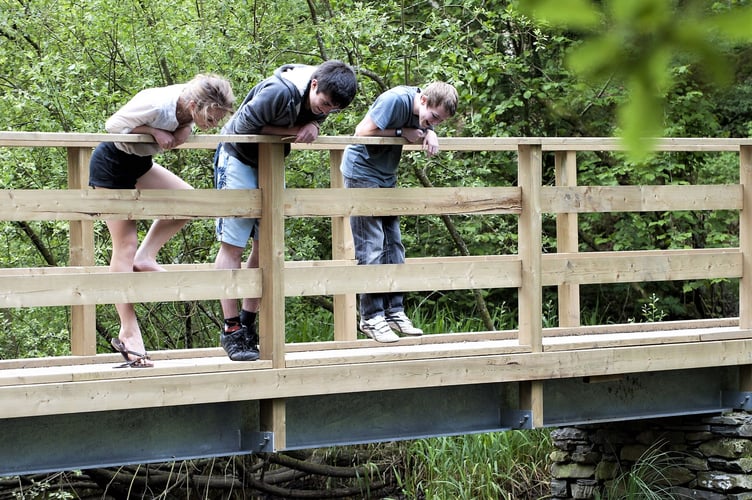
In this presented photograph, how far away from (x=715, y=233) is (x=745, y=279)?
17.1 feet

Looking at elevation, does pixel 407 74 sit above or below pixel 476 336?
above

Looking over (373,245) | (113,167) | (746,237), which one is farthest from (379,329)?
(746,237)

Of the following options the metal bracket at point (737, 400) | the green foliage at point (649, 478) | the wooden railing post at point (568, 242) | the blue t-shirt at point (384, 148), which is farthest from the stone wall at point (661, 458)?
the blue t-shirt at point (384, 148)

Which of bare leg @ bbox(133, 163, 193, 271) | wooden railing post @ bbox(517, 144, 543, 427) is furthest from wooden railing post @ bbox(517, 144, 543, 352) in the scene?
bare leg @ bbox(133, 163, 193, 271)

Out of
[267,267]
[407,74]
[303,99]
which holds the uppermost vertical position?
[407,74]

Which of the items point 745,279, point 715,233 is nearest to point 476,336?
point 745,279

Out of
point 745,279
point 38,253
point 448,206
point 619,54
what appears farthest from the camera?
point 38,253

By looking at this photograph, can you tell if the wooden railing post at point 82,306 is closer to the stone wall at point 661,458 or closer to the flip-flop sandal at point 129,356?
the flip-flop sandal at point 129,356

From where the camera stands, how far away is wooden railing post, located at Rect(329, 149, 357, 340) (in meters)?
6.39

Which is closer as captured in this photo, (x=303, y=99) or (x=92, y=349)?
(x=303, y=99)

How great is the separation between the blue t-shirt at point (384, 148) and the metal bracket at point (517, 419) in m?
1.44

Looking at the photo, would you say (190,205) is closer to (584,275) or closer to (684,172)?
(584,275)

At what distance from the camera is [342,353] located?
19.0 feet

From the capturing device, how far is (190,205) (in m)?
4.98
